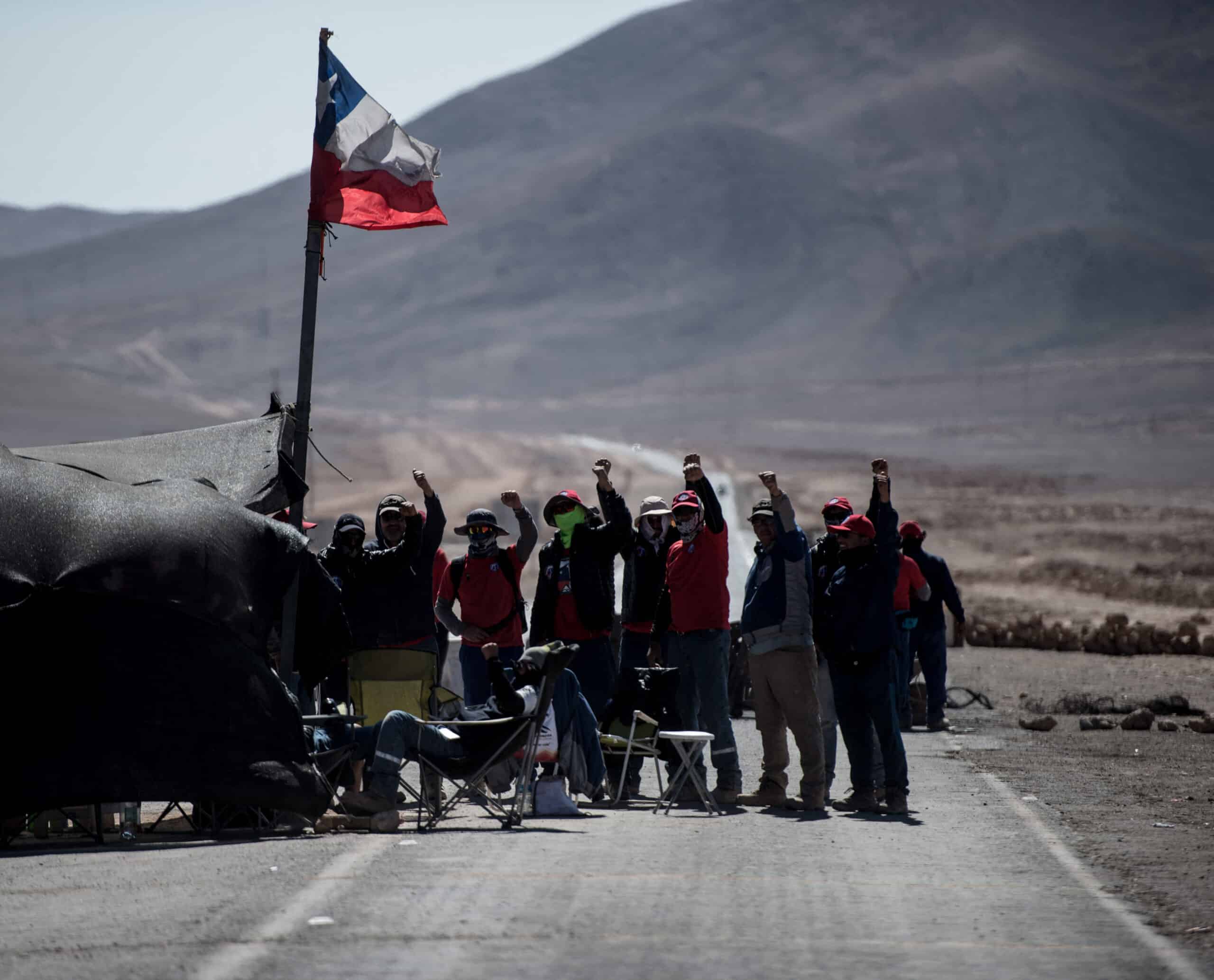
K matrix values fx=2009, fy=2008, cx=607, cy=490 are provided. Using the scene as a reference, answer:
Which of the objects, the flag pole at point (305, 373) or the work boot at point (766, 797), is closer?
the work boot at point (766, 797)

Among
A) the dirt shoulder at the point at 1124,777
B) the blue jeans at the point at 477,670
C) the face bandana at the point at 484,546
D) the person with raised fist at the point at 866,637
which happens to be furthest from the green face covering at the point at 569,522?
the dirt shoulder at the point at 1124,777

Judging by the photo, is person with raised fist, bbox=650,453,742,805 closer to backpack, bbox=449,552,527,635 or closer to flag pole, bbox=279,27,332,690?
backpack, bbox=449,552,527,635

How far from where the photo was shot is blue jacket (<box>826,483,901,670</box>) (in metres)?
10.5

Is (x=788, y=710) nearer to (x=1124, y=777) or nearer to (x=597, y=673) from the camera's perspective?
(x=597, y=673)

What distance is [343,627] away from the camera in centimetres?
1038

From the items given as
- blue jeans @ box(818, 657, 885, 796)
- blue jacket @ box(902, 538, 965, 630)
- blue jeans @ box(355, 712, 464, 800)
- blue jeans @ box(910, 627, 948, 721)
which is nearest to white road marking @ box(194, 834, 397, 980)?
blue jeans @ box(355, 712, 464, 800)

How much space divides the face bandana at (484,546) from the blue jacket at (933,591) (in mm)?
5004

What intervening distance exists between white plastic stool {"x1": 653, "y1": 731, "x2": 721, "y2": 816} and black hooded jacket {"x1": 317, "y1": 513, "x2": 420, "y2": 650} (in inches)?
71.4

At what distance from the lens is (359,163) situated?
12641mm

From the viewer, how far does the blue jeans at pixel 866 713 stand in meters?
10.5

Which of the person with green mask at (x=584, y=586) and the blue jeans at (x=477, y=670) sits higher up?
the person with green mask at (x=584, y=586)

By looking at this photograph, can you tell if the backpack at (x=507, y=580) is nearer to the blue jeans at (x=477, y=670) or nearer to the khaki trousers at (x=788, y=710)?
the blue jeans at (x=477, y=670)

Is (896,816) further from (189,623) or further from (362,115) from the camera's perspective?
(362,115)

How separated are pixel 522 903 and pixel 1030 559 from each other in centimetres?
5346
